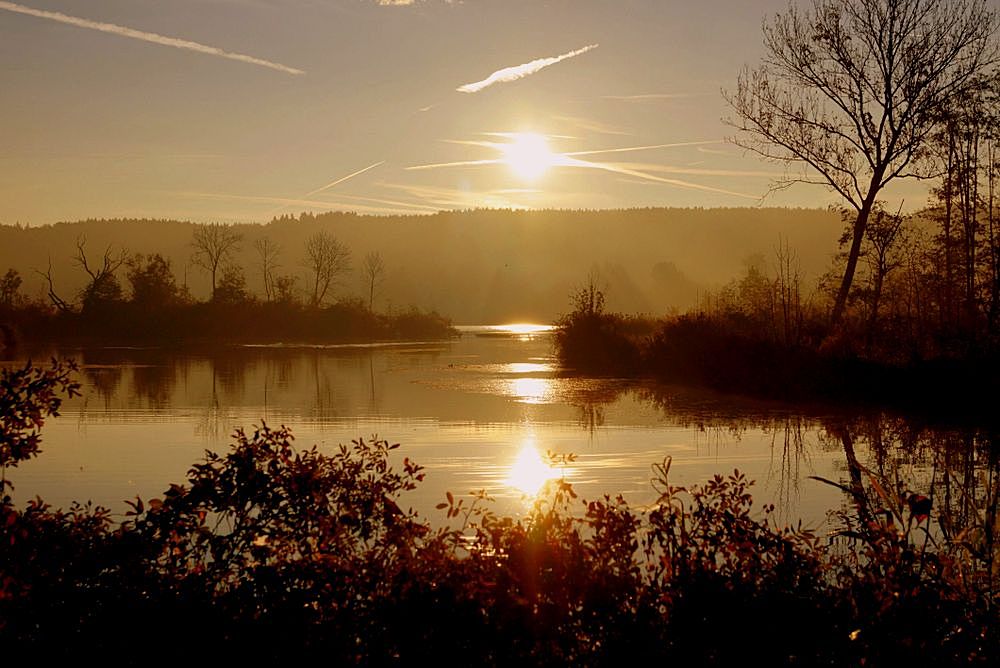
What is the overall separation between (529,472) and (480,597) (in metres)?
7.36

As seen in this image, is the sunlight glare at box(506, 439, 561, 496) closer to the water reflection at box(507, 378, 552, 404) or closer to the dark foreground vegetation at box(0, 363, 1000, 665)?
the dark foreground vegetation at box(0, 363, 1000, 665)

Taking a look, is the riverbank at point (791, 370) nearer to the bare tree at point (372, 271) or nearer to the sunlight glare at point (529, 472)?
the sunlight glare at point (529, 472)

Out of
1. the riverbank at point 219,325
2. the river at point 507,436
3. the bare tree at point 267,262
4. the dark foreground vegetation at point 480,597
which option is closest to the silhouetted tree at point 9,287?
the riverbank at point 219,325

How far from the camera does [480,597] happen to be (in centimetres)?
528

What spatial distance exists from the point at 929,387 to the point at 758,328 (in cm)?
1230

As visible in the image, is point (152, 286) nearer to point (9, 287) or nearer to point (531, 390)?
point (9, 287)

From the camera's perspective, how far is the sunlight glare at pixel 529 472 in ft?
37.9

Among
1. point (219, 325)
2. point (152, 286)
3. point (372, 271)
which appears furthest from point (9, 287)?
point (372, 271)

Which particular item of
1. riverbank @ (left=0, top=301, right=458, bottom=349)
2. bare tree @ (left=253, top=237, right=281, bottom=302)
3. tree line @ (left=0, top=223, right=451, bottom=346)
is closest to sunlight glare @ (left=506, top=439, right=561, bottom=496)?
riverbank @ (left=0, top=301, right=458, bottom=349)

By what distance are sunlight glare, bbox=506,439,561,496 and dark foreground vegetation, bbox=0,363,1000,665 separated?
5.09m

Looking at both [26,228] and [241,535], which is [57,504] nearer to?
[241,535]

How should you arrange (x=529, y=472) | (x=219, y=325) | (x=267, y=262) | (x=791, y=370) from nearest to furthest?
(x=529, y=472) → (x=791, y=370) → (x=219, y=325) → (x=267, y=262)

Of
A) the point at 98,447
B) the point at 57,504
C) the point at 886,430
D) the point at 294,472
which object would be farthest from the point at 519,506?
the point at 886,430

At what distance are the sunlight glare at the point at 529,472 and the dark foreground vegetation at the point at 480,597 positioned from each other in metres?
5.09
